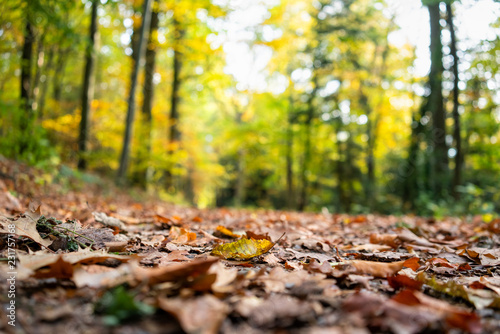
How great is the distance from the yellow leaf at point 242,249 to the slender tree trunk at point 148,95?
379 inches

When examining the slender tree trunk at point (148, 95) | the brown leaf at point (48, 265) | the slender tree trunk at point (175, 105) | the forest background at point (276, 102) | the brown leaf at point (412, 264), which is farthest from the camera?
the slender tree trunk at point (175, 105)

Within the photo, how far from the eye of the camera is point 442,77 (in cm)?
896

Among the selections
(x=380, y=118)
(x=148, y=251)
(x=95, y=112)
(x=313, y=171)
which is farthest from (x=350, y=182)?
(x=148, y=251)

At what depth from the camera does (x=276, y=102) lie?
15945 mm

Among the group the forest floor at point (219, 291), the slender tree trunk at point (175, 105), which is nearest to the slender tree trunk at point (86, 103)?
the slender tree trunk at point (175, 105)

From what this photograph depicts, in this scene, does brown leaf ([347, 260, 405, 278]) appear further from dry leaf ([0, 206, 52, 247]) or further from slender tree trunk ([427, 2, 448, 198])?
slender tree trunk ([427, 2, 448, 198])

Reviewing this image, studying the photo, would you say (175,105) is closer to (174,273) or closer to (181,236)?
(181,236)

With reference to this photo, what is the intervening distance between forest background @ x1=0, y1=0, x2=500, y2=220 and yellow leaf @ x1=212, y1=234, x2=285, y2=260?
411 centimetres

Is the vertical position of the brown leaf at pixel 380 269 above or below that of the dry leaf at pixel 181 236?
above

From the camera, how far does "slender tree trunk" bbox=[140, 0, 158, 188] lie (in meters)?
Answer: 11.2

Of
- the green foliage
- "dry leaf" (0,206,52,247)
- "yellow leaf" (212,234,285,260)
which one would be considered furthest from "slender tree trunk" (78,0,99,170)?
the green foliage

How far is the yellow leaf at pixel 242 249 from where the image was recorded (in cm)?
180

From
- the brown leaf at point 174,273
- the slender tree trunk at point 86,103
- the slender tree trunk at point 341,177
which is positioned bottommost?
the slender tree trunk at point 341,177

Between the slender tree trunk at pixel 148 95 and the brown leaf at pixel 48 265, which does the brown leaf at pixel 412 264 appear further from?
the slender tree trunk at pixel 148 95
